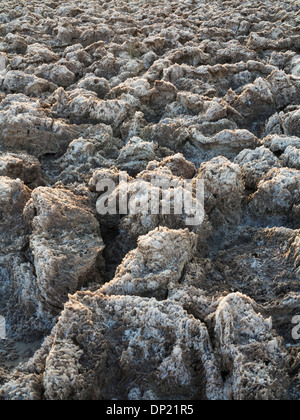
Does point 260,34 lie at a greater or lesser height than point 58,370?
greater

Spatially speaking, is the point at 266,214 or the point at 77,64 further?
the point at 77,64

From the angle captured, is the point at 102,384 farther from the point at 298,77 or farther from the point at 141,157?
the point at 298,77

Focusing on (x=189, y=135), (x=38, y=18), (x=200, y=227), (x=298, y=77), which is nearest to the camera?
(x=200, y=227)

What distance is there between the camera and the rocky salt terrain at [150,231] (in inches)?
56.2

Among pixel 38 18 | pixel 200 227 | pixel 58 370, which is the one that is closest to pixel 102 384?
pixel 58 370

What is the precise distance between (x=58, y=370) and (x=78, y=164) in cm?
153

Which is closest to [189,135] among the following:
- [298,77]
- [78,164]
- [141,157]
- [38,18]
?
[141,157]

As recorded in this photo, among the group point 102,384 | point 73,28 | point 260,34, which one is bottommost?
point 102,384

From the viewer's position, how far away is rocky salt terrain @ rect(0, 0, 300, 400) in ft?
4.68

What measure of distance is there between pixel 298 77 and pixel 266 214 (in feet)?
5.58

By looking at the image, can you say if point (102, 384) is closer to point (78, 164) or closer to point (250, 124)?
point (78, 164)

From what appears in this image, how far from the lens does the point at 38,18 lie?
5.46m

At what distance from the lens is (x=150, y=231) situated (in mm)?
1846

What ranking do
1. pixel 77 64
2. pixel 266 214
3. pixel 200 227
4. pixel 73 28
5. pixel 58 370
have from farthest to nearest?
pixel 73 28 < pixel 77 64 < pixel 266 214 < pixel 200 227 < pixel 58 370
